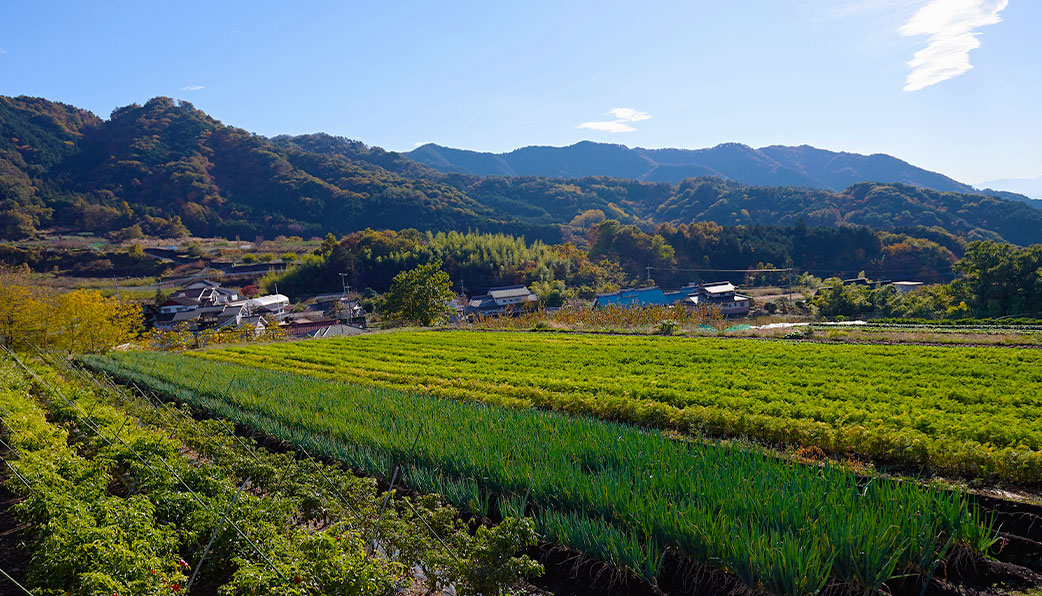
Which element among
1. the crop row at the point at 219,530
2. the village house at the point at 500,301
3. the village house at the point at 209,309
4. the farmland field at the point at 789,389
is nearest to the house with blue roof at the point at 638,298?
the village house at the point at 500,301

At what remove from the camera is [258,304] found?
58.4 metres

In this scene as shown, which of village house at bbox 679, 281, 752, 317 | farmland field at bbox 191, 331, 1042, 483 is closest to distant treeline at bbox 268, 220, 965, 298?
village house at bbox 679, 281, 752, 317

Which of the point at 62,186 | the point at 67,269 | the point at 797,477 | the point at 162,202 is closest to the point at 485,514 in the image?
the point at 797,477

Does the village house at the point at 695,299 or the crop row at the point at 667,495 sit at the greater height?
the crop row at the point at 667,495

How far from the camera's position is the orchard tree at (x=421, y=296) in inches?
1508

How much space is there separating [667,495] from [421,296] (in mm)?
34496

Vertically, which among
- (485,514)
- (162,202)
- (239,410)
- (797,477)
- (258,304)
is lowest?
(258,304)

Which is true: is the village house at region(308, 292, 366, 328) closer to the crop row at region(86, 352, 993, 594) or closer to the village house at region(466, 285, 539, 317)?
the village house at region(466, 285, 539, 317)

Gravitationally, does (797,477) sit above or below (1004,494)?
above

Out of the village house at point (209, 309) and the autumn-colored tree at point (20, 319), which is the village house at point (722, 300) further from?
the autumn-colored tree at point (20, 319)

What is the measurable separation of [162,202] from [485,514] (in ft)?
400

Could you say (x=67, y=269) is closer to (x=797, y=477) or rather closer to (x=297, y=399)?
(x=297, y=399)

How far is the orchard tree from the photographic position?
38312mm

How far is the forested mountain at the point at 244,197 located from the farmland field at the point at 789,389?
86.9 meters
